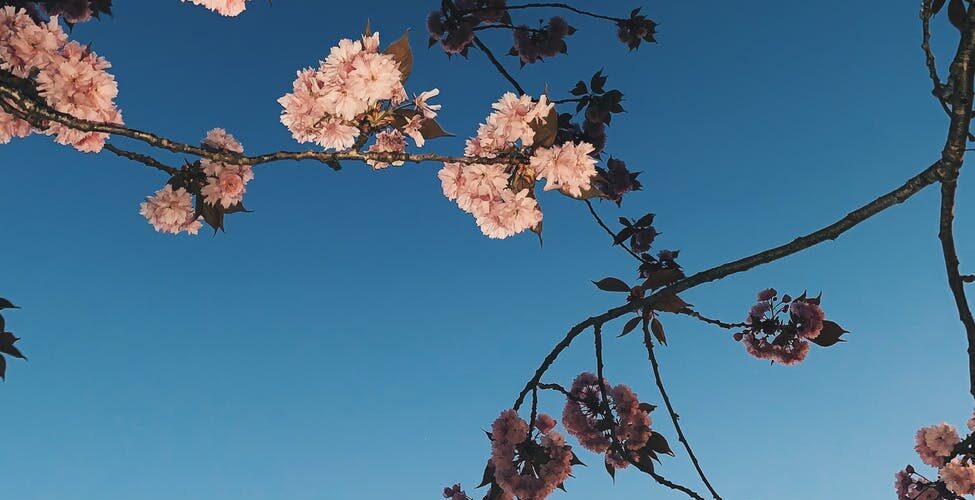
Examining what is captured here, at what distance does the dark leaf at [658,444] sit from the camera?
3871mm

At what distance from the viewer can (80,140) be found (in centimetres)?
317

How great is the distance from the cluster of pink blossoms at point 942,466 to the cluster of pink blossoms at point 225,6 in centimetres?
470

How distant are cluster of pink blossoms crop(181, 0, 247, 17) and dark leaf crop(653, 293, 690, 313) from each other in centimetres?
252

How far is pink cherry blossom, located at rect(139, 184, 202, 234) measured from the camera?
10.8ft

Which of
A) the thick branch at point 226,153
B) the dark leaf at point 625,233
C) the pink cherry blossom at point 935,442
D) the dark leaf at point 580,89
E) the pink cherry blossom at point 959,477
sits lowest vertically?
the thick branch at point 226,153

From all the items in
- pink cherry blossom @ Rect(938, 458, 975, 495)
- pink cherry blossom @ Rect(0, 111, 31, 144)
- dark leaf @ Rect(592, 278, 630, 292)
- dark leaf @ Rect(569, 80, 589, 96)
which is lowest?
pink cherry blossom @ Rect(938, 458, 975, 495)

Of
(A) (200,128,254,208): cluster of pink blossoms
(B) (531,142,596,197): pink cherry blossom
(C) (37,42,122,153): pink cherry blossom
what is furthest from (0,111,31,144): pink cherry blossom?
(B) (531,142,596,197): pink cherry blossom

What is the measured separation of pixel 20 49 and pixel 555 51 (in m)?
3.79

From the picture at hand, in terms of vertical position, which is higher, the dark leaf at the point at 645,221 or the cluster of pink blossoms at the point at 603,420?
the dark leaf at the point at 645,221

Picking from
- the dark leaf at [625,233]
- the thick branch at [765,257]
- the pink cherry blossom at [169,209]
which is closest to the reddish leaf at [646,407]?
the thick branch at [765,257]

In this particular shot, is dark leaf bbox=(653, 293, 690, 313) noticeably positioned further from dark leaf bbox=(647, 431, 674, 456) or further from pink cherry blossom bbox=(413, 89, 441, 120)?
pink cherry blossom bbox=(413, 89, 441, 120)

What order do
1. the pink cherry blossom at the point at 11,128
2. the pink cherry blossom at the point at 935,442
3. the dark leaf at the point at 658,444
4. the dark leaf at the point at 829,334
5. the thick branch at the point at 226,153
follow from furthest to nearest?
the pink cherry blossom at the point at 935,442, the dark leaf at the point at 829,334, the dark leaf at the point at 658,444, the pink cherry blossom at the point at 11,128, the thick branch at the point at 226,153

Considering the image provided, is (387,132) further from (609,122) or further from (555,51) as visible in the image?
(555,51)

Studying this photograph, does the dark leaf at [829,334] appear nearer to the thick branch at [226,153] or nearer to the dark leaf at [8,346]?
the thick branch at [226,153]
